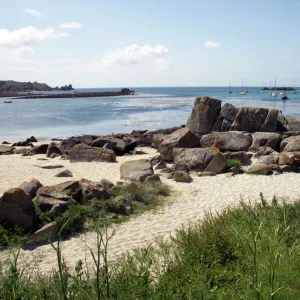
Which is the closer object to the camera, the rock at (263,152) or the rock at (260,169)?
the rock at (260,169)

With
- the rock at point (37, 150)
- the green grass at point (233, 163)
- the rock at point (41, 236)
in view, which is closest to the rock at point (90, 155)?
the rock at point (37, 150)

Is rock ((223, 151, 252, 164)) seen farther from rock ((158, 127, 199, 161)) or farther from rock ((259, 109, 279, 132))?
rock ((259, 109, 279, 132))

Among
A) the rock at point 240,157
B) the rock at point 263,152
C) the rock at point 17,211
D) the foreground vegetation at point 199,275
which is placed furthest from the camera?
the rock at point 263,152

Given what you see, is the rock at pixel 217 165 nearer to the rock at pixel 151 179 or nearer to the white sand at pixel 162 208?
the white sand at pixel 162 208

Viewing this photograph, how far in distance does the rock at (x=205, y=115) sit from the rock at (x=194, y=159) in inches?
324

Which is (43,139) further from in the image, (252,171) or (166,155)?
(252,171)

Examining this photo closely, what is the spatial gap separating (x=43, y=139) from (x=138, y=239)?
27086mm

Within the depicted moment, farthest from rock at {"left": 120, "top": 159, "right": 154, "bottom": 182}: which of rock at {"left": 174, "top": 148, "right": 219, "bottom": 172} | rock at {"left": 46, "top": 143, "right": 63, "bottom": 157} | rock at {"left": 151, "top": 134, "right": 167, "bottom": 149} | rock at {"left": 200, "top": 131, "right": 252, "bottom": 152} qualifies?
rock at {"left": 151, "top": 134, "right": 167, "bottom": 149}

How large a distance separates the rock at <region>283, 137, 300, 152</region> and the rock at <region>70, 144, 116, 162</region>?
810cm

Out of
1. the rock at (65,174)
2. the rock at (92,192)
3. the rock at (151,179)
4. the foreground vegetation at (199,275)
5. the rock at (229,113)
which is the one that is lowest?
the rock at (65,174)

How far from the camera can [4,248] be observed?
8914 millimetres

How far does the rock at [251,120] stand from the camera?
2411 cm

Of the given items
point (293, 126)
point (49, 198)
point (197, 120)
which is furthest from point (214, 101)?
point (49, 198)

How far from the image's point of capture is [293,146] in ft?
62.0
